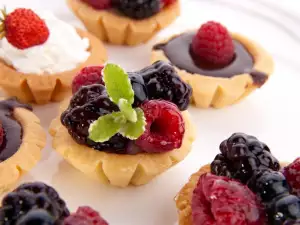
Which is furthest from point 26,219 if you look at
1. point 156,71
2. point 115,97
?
point 156,71

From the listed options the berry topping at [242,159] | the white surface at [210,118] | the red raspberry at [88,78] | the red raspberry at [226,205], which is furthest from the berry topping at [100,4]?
the red raspberry at [226,205]

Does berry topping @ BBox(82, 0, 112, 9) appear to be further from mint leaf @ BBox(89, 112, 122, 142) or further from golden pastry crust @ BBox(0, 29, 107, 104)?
mint leaf @ BBox(89, 112, 122, 142)

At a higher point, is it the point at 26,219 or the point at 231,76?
the point at 26,219

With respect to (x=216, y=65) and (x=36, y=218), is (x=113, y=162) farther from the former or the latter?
(x=216, y=65)

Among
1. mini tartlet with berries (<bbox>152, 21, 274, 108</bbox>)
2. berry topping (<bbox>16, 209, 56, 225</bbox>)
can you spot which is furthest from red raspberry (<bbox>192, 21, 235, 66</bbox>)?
berry topping (<bbox>16, 209, 56, 225</bbox>)

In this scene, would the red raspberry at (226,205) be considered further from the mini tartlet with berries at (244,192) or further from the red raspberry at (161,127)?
the red raspberry at (161,127)

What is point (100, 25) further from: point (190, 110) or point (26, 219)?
point (26, 219)
